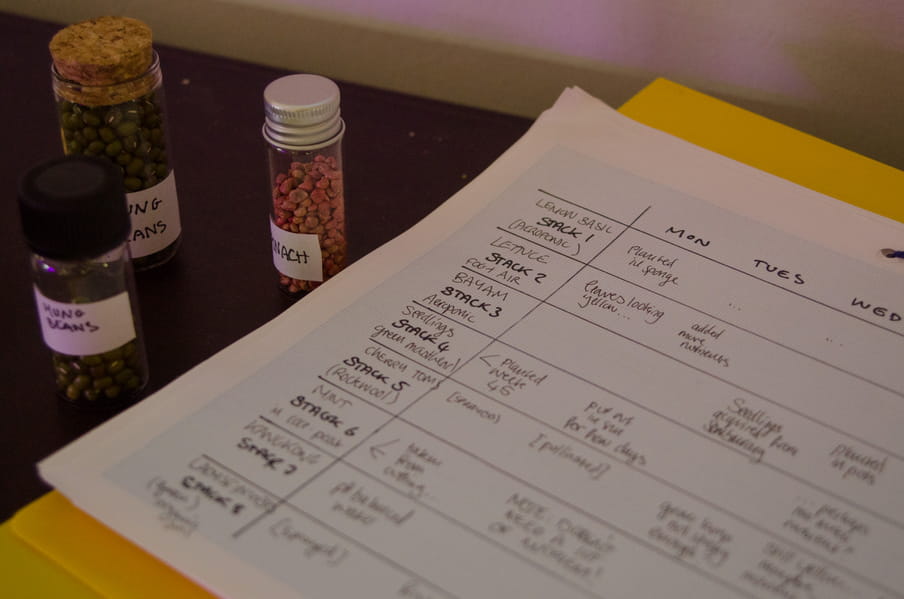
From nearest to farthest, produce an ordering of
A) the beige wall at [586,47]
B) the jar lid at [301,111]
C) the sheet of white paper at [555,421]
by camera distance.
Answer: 1. the sheet of white paper at [555,421]
2. the jar lid at [301,111]
3. the beige wall at [586,47]

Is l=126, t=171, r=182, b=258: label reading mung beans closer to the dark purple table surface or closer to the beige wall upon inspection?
the dark purple table surface

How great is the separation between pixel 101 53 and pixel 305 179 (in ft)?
0.48

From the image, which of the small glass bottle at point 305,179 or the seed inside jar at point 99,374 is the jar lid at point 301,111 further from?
the seed inside jar at point 99,374

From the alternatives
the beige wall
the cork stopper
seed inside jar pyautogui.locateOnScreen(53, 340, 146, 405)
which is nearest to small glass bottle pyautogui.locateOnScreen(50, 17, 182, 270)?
the cork stopper

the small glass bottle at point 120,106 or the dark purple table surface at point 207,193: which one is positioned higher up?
the small glass bottle at point 120,106

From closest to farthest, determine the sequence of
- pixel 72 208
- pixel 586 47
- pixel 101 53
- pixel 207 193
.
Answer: pixel 72 208 → pixel 101 53 → pixel 207 193 → pixel 586 47

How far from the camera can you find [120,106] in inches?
25.3

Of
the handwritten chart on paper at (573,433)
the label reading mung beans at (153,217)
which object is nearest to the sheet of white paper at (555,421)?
the handwritten chart on paper at (573,433)

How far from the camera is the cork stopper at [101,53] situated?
0.62 meters

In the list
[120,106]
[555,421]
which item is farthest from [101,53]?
[555,421]

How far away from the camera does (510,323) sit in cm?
64

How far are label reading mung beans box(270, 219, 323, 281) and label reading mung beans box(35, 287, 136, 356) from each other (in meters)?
0.12

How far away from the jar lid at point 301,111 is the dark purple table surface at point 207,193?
0.40 ft

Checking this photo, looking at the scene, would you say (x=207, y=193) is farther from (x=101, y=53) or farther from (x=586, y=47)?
(x=586, y=47)
